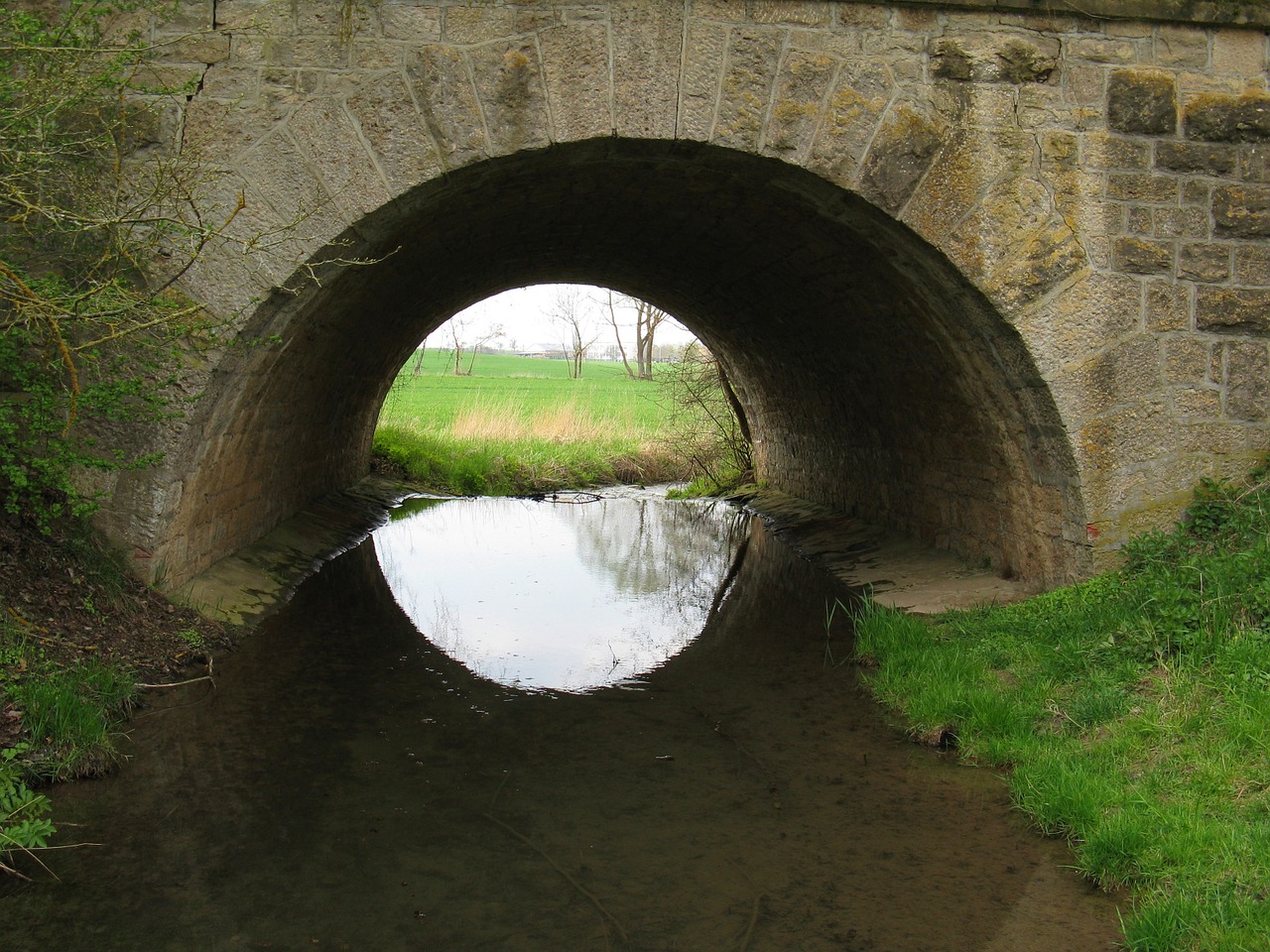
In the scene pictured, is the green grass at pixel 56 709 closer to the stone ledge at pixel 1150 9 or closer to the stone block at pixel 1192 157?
the stone ledge at pixel 1150 9

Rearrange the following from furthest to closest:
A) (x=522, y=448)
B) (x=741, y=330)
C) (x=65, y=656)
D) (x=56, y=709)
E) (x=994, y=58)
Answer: (x=522, y=448)
(x=741, y=330)
(x=994, y=58)
(x=65, y=656)
(x=56, y=709)

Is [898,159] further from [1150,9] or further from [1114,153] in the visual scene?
[1150,9]

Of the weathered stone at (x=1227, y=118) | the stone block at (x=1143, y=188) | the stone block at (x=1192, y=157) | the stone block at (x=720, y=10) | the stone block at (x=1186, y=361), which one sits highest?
the stone block at (x=720, y=10)

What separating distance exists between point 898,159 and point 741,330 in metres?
Answer: 5.79

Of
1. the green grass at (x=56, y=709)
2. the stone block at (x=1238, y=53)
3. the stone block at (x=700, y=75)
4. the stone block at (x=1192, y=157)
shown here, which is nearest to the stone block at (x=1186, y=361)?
the stone block at (x=1192, y=157)

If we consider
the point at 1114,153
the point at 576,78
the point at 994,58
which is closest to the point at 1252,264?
the point at 1114,153

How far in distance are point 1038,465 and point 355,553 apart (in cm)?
635

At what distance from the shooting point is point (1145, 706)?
4.59 metres

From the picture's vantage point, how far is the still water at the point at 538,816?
332cm

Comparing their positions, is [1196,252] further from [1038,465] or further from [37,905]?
[37,905]

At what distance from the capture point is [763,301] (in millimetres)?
9859

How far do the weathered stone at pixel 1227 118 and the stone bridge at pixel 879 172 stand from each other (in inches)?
0.7

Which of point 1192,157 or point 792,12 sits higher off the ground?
point 792,12

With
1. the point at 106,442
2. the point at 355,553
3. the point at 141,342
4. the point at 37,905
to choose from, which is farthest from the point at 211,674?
the point at 355,553
